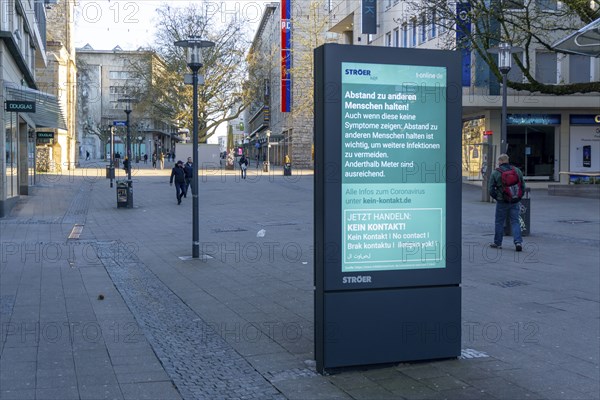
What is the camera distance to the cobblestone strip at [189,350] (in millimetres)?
5285

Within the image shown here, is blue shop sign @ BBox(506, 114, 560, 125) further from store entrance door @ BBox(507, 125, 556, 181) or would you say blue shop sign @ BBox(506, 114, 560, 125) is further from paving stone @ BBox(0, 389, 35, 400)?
paving stone @ BBox(0, 389, 35, 400)

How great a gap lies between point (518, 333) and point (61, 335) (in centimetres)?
445

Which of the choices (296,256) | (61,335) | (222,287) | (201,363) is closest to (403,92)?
(201,363)

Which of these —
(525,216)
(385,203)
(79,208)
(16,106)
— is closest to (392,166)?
(385,203)

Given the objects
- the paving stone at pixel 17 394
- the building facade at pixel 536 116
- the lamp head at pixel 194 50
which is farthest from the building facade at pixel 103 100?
the paving stone at pixel 17 394

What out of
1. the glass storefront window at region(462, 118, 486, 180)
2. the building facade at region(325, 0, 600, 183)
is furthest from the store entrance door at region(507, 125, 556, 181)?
the glass storefront window at region(462, 118, 486, 180)

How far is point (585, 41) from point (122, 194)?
65.4 feet

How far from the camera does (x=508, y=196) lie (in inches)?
514

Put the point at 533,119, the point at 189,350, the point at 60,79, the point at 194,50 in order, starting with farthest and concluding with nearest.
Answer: the point at 60,79
the point at 533,119
the point at 194,50
the point at 189,350

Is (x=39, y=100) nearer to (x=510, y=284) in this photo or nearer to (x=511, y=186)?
(x=511, y=186)

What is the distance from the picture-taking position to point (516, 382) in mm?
5391

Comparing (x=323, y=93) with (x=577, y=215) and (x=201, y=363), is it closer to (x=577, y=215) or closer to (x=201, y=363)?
(x=201, y=363)

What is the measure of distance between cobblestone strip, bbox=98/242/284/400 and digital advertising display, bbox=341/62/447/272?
48.7 inches

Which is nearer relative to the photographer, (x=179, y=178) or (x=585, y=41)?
(x=585, y=41)
